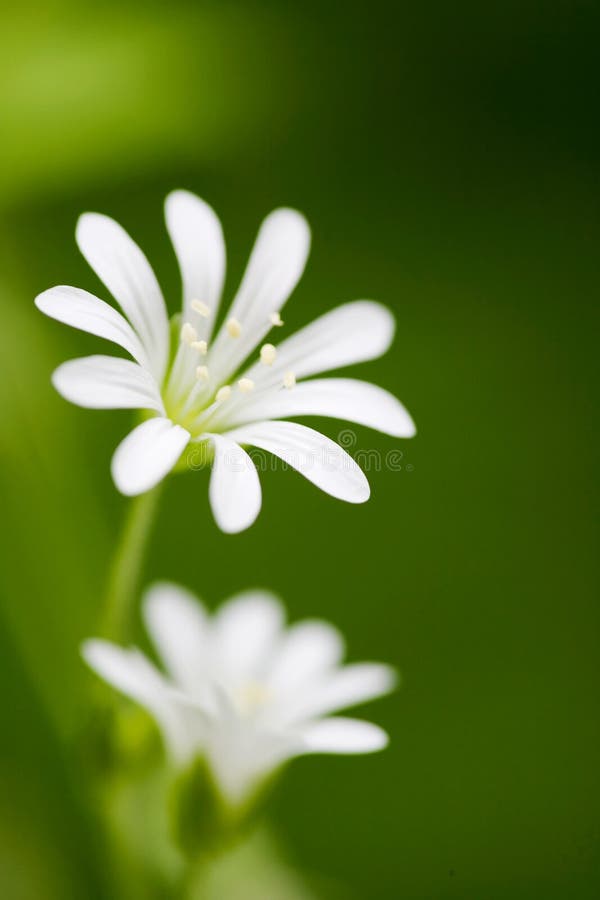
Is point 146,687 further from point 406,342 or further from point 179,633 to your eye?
point 406,342

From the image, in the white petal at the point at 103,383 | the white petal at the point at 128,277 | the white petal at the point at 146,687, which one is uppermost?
the white petal at the point at 128,277

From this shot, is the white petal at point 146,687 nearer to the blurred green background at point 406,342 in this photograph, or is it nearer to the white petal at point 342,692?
the white petal at point 342,692

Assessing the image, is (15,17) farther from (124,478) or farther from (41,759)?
(41,759)

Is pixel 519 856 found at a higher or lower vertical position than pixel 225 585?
lower

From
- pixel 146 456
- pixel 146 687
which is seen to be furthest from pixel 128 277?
pixel 146 687

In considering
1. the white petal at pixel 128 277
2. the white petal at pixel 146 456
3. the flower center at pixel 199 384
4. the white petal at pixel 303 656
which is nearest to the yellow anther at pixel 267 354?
the flower center at pixel 199 384

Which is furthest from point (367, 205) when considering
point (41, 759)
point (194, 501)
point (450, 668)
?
point (41, 759)

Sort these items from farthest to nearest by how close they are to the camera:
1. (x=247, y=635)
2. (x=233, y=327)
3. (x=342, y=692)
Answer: (x=247, y=635) < (x=342, y=692) < (x=233, y=327)
